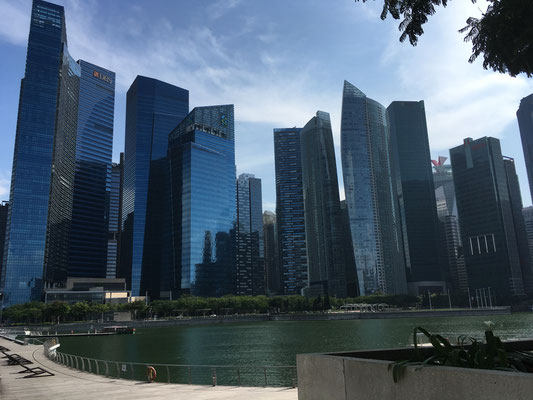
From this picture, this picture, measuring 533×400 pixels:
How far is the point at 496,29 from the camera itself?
1022 centimetres

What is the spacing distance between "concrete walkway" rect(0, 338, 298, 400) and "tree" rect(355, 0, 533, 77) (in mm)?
12325

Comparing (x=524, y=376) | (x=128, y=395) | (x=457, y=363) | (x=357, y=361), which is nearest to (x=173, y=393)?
(x=128, y=395)

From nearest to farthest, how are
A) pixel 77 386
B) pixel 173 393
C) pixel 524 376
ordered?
pixel 524 376 < pixel 173 393 < pixel 77 386

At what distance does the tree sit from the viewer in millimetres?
9469

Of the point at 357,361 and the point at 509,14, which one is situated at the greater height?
the point at 509,14

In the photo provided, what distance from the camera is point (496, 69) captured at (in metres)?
10.9

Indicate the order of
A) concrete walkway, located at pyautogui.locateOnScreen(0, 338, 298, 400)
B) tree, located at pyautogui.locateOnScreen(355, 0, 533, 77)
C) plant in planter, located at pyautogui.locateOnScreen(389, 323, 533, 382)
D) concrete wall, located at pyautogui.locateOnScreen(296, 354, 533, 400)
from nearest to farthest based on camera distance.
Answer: concrete wall, located at pyautogui.locateOnScreen(296, 354, 533, 400) < plant in planter, located at pyautogui.locateOnScreen(389, 323, 533, 382) < tree, located at pyautogui.locateOnScreen(355, 0, 533, 77) < concrete walkway, located at pyautogui.locateOnScreen(0, 338, 298, 400)

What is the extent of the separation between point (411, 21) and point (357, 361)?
7070 millimetres

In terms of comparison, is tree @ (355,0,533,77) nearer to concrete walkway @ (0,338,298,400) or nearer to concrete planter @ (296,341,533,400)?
concrete planter @ (296,341,533,400)

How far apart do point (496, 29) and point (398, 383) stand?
8151 mm

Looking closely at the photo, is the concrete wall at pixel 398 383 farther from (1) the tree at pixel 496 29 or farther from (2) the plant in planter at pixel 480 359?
(1) the tree at pixel 496 29

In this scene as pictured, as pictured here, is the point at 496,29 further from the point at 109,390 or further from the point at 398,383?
the point at 109,390

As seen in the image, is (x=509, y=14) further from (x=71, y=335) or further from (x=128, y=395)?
(x=71, y=335)

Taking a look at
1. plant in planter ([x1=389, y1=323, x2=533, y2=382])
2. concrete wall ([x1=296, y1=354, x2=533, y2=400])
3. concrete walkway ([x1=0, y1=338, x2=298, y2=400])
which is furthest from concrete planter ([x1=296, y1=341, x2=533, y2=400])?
concrete walkway ([x1=0, y1=338, x2=298, y2=400])
